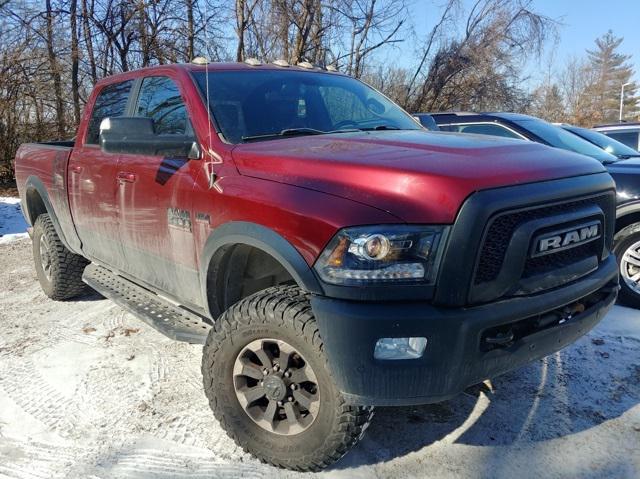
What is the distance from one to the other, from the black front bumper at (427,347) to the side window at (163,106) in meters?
1.68

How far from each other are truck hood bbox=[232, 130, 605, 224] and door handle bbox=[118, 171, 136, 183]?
40.3 inches

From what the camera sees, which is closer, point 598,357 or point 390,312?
point 390,312

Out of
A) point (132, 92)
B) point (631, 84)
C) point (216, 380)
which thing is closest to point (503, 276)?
point (216, 380)

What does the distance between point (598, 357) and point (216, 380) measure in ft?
8.65

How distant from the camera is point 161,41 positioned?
44.9 ft

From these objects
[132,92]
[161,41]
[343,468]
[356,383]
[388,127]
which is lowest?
[343,468]

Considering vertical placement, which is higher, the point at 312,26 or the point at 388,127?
the point at 312,26

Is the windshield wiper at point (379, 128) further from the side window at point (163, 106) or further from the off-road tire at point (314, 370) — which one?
the off-road tire at point (314, 370)

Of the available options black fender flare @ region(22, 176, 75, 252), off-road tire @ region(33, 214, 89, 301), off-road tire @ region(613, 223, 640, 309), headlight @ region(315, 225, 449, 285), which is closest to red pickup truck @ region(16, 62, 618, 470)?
headlight @ region(315, 225, 449, 285)

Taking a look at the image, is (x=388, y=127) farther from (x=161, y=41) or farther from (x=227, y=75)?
(x=161, y=41)

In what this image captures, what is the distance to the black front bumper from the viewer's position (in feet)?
6.63

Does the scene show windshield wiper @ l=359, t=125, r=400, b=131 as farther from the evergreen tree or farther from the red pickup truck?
the evergreen tree

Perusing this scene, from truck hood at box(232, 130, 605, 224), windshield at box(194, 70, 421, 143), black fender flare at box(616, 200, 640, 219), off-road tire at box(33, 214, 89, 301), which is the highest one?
windshield at box(194, 70, 421, 143)

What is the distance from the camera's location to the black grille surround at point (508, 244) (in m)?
2.02
